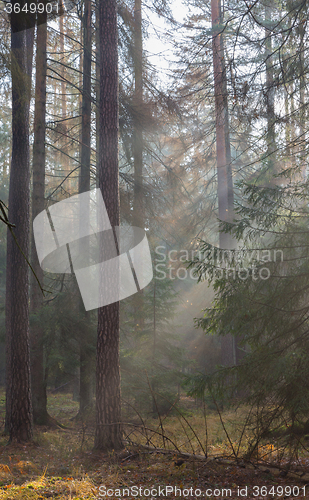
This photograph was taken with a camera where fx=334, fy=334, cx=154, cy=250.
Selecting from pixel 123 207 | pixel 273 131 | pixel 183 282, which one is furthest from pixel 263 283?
pixel 183 282

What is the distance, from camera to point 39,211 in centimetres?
907

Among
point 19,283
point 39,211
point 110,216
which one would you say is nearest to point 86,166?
point 39,211

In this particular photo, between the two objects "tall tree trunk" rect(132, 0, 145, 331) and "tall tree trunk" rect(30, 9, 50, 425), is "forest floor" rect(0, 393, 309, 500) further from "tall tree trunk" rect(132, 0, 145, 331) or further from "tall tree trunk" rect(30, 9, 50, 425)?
"tall tree trunk" rect(132, 0, 145, 331)

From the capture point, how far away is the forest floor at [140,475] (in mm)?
4004

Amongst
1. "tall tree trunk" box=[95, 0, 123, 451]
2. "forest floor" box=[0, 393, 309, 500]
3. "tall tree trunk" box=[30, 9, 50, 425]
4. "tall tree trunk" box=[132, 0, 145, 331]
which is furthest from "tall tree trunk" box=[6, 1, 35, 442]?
"tall tree trunk" box=[132, 0, 145, 331]

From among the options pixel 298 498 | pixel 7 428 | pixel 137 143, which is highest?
pixel 137 143

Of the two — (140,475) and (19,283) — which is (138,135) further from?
(140,475)

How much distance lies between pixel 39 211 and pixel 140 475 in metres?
6.74

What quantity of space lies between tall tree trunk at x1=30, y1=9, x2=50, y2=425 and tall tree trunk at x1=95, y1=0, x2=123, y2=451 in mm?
2994

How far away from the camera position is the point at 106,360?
6.11m

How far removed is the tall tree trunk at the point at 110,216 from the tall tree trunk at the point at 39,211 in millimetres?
2994

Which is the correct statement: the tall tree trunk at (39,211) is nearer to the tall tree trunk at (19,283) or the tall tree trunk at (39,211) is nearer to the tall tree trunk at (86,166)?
the tall tree trunk at (86,166)

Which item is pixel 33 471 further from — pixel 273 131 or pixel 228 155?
pixel 228 155

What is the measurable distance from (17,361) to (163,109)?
7.46 meters
